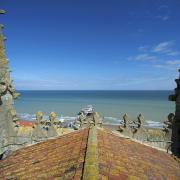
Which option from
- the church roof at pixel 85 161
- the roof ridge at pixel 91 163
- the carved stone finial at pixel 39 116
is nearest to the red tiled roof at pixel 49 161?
the church roof at pixel 85 161

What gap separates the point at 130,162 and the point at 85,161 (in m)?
1.58

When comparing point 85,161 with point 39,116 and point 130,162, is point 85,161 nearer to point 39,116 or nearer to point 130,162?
point 130,162

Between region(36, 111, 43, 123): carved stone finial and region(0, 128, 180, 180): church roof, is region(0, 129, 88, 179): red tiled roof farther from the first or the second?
region(36, 111, 43, 123): carved stone finial

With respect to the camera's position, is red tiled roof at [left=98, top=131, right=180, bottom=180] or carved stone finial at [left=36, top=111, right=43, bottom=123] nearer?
red tiled roof at [left=98, top=131, right=180, bottom=180]

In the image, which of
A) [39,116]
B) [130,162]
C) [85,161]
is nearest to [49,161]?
[85,161]

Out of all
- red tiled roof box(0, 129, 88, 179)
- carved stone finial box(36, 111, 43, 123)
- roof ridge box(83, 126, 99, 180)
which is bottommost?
red tiled roof box(0, 129, 88, 179)

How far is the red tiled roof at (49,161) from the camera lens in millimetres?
5188

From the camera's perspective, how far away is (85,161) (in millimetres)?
5250

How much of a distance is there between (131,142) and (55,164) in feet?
12.6

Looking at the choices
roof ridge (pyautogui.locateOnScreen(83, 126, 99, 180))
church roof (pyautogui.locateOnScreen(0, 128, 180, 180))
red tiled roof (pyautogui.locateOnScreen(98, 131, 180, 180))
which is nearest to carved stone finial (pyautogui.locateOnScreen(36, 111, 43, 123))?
church roof (pyautogui.locateOnScreen(0, 128, 180, 180))

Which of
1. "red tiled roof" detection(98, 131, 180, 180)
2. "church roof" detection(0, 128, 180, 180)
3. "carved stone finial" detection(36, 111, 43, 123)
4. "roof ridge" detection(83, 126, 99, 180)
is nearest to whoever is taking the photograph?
"roof ridge" detection(83, 126, 99, 180)

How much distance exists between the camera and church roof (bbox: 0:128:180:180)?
5.17 meters

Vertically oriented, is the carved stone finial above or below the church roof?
above

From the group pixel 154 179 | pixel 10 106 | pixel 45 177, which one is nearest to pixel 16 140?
pixel 10 106
